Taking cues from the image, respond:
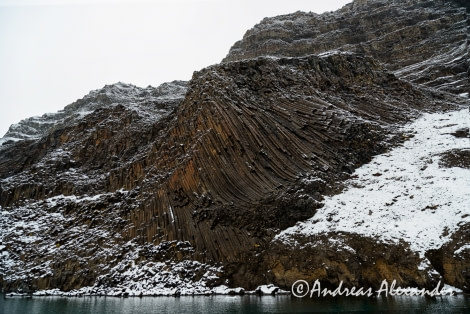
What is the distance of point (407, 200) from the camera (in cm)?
2484

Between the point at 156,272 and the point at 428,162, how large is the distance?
23310 mm

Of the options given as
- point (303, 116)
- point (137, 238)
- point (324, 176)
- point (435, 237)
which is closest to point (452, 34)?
point (303, 116)

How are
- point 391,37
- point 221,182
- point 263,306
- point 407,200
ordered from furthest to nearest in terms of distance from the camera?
point 391,37
point 221,182
point 407,200
point 263,306

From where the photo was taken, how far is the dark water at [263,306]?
15.4m

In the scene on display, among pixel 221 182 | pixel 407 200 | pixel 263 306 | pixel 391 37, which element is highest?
pixel 391 37

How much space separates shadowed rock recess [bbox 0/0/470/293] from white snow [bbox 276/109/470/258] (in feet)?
2.85

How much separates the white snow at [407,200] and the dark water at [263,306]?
177 inches
